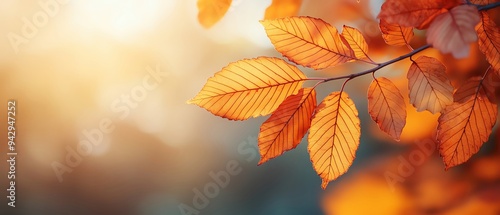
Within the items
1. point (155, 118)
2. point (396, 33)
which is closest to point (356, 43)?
point (396, 33)

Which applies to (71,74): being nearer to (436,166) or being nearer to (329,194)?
(329,194)

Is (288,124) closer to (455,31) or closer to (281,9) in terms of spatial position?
(455,31)

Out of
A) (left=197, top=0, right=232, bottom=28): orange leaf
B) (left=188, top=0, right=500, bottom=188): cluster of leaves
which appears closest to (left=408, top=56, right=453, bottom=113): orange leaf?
(left=188, top=0, right=500, bottom=188): cluster of leaves

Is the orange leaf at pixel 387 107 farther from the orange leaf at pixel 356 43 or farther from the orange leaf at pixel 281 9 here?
the orange leaf at pixel 281 9

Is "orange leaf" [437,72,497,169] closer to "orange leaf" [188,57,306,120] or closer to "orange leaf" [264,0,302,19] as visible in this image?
"orange leaf" [188,57,306,120]

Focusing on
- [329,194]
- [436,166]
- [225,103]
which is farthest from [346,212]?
[225,103]

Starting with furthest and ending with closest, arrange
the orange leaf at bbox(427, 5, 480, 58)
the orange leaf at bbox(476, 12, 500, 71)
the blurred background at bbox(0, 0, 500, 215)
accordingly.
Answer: the blurred background at bbox(0, 0, 500, 215)
the orange leaf at bbox(476, 12, 500, 71)
the orange leaf at bbox(427, 5, 480, 58)
